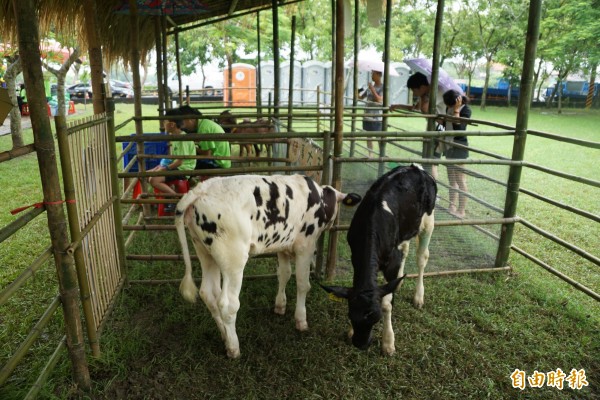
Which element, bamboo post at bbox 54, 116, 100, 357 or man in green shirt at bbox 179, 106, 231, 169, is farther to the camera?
man in green shirt at bbox 179, 106, 231, 169

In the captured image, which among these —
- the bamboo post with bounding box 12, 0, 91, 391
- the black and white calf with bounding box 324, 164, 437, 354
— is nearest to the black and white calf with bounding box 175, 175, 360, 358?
the black and white calf with bounding box 324, 164, 437, 354

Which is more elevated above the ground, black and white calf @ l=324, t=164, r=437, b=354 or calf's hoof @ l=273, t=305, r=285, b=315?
black and white calf @ l=324, t=164, r=437, b=354

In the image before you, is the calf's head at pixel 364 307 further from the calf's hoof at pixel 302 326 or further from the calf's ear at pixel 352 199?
the calf's ear at pixel 352 199

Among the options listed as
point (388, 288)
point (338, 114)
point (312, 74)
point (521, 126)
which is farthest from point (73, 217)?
point (312, 74)

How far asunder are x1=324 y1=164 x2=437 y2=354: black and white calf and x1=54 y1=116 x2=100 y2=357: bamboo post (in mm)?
1457

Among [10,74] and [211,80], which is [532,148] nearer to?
[10,74]

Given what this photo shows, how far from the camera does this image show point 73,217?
2629 millimetres

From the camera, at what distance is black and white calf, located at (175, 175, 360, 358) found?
2977 millimetres

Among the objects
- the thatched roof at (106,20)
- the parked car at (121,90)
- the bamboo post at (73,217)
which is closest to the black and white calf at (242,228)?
the bamboo post at (73,217)

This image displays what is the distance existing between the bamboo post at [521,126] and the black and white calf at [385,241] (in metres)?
0.94

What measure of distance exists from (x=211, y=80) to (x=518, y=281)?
122ft

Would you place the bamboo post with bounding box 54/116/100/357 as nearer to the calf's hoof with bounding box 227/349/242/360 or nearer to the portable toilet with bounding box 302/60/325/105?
the calf's hoof with bounding box 227/349/242/360

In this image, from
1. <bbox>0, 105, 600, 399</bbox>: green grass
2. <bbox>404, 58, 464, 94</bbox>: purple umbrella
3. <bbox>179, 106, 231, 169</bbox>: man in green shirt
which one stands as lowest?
<bbox>0, 105, 600, 399</bbox>: green grass

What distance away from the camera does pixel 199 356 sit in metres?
3.17
